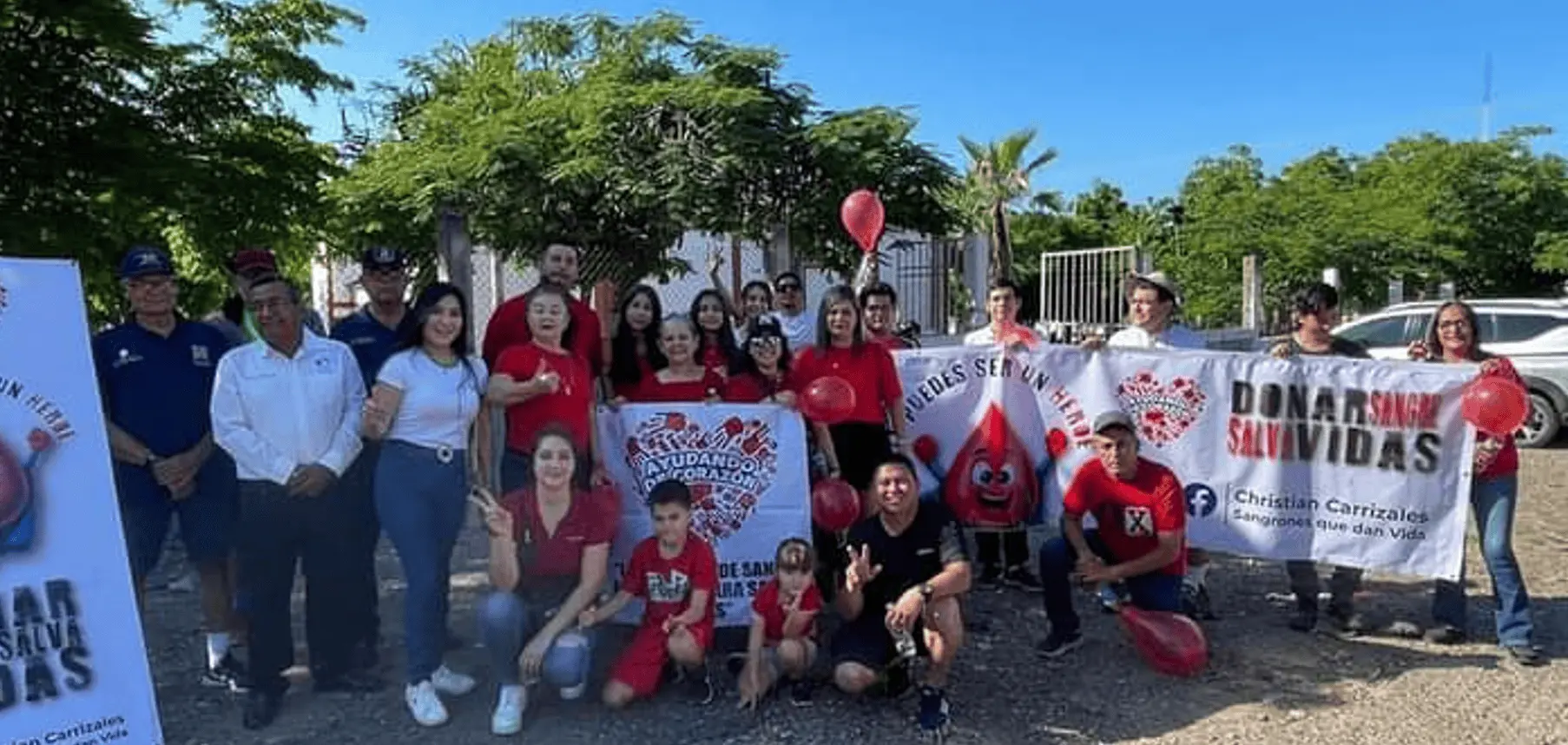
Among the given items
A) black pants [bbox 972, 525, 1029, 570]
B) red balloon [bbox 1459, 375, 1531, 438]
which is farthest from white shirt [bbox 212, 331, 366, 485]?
red balloon [bbox 1459, 375, 1531, 438]

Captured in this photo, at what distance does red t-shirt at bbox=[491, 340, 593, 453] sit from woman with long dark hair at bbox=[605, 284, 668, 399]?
24.9 inches

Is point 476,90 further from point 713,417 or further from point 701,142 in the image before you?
point 713,417

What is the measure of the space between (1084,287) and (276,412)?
13.1 meters

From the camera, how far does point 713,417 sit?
5266mm

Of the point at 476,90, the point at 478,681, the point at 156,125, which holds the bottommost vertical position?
the point at 478,681

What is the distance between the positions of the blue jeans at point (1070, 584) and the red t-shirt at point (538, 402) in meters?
2.15

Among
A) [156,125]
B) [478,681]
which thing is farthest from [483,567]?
[156,125]

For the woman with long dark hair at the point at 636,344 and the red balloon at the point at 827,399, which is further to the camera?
the woman with long dark hair at the point at 636,344

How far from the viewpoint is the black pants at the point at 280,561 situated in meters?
4.34

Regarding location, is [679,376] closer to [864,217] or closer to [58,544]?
[58,544]

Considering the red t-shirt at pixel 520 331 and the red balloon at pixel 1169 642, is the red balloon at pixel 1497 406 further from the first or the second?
the red t-shirt at pixel 520 331

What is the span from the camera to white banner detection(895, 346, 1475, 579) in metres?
5.47

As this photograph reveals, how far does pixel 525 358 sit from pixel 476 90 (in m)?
11.7

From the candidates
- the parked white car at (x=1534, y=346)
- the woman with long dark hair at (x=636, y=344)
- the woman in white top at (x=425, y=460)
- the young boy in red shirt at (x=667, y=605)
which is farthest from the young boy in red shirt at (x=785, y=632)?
the parked white car at (x=1534, y=346)
